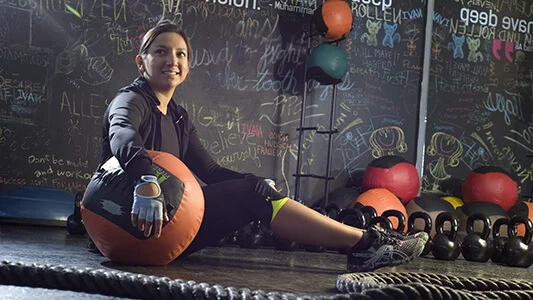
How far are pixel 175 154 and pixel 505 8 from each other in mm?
5486

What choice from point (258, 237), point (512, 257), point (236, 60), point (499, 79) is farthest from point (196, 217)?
point (499, 79)

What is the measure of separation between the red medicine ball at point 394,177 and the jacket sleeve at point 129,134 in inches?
142

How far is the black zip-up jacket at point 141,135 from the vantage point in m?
2.62

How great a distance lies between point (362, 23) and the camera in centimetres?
685

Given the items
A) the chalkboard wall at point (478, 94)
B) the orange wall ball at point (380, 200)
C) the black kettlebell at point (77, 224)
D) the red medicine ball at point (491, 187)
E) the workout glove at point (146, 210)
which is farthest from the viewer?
the chalkboard wall at point (478, 94)

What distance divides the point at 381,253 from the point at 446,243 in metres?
1.57

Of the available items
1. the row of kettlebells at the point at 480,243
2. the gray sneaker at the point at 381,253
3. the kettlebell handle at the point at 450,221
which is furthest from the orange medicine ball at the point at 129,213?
the kettlebell handle at the point at 450,221

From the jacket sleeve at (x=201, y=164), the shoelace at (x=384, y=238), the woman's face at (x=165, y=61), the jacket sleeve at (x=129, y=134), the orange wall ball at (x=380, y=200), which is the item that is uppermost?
the woman's face at (x=165, y=61)

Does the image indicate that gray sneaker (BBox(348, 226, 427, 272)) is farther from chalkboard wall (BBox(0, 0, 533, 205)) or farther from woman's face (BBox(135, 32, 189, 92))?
chalkboard wall (BBox(0, 0, 533, 205))

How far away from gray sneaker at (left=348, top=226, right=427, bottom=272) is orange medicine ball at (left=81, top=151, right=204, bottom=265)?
2.49 feet

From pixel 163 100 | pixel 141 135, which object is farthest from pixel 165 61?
pixel 141 135

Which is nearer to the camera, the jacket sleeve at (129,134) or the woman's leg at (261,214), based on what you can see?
the jacket sleeve at (129,134)

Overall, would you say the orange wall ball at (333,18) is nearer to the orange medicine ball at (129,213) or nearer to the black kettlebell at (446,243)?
the black kettlebell at (446,243)

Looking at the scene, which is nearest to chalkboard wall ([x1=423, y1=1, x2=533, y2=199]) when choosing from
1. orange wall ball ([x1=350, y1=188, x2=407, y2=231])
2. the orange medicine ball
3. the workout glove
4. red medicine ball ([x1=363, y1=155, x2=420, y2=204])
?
red medicine ball ([x1=363, y1=155, x2=420, y2=204])
